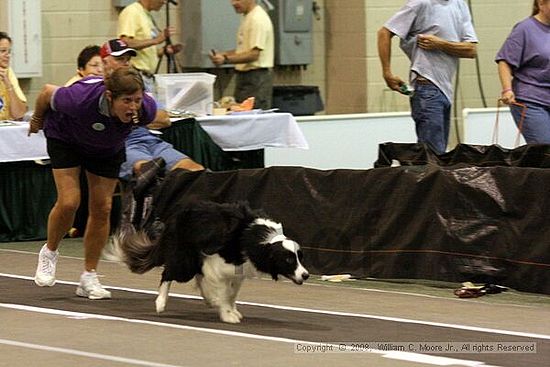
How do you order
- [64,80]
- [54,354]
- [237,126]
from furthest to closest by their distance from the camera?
[64,80]
[237,126]
[54,354]

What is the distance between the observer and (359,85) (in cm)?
1552

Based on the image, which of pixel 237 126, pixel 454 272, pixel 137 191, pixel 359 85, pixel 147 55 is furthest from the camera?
pixel 359 85

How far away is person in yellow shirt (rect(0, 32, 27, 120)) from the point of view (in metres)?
11.4

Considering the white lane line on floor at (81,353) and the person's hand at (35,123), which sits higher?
the person's hand at (35,123)

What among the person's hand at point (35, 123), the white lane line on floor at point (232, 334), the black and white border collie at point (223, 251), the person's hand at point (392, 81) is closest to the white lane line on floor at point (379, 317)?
the black and white border collie at point (223, 251)

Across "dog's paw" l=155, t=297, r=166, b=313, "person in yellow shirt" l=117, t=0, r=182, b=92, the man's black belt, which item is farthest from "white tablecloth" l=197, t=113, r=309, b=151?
"dog's paw" l=155, t=297, r=166, b=313

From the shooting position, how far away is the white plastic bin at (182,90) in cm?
1161

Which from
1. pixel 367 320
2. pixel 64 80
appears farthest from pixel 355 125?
pixel 367 320

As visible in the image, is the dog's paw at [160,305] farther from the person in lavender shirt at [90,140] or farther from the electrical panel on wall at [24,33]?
the electrical panel on wall at [24,33]

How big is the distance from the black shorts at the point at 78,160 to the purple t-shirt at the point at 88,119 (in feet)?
0.10

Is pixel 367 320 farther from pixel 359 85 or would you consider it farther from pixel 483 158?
pixel 359 85

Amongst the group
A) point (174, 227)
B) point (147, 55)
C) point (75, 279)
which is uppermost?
point (147, 55)

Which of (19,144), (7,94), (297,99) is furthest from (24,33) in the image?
(297,99)

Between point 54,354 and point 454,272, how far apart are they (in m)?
3.09
